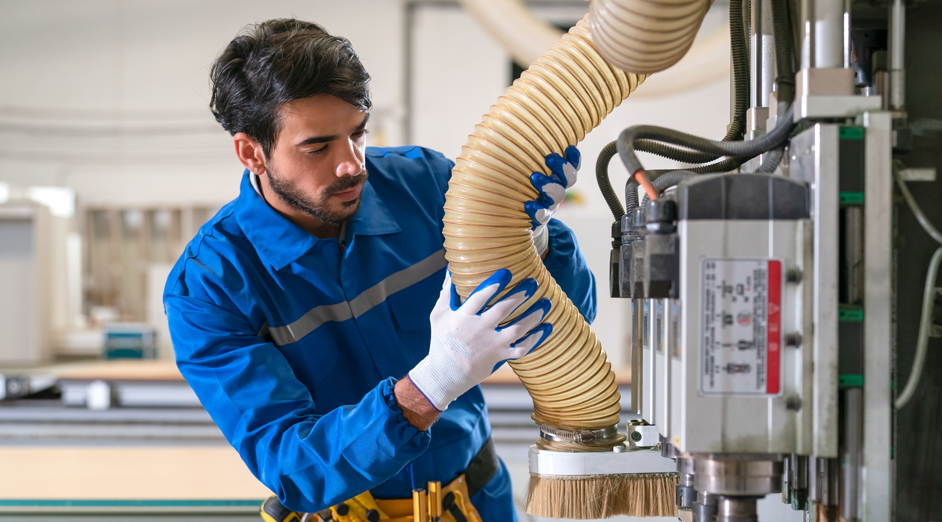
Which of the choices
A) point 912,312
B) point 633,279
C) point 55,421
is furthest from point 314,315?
point 55,421

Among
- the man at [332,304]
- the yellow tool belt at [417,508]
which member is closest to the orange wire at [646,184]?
the man at [332,304]

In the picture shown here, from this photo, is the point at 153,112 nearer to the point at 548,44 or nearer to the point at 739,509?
the point at 548,44

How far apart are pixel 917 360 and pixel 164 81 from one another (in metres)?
4.79

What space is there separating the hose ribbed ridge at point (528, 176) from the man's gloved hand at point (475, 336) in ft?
0.06

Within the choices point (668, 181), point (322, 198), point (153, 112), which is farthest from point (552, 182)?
point (153, 112)

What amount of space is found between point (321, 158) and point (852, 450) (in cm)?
97

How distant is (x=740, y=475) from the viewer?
0.71 meters

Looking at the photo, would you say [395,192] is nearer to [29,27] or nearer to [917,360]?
[917,360]

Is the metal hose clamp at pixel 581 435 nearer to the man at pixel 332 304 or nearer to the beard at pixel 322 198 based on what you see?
the man at pixel 332 304

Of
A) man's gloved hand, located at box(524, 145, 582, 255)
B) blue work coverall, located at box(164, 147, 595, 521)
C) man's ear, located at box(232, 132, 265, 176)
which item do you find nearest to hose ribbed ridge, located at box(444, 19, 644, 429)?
man's gloved hand, located at box(524, 145, 582, 255)

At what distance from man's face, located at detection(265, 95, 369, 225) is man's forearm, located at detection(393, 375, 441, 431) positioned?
→ 1.36 feet

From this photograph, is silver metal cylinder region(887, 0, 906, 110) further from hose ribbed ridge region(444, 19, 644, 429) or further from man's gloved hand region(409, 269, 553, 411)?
man's gloved hand region(409, 269, 553, 411)

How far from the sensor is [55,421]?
120 inches

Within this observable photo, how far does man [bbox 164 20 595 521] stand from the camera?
1.02 m
